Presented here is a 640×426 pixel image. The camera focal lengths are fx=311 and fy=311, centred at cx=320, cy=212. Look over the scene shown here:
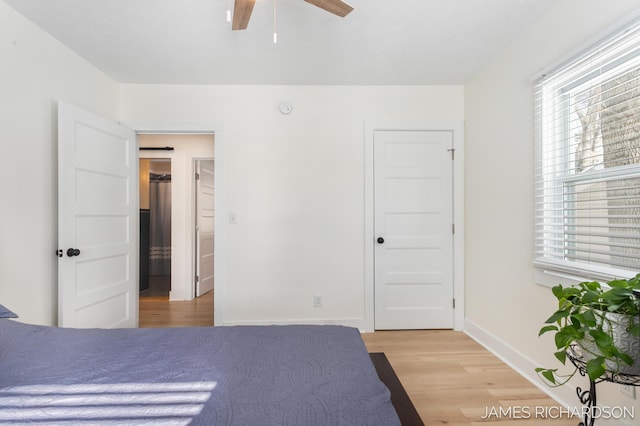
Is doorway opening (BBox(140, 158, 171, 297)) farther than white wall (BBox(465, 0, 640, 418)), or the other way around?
doorway opening (BBox(140, 158, 171, 297))

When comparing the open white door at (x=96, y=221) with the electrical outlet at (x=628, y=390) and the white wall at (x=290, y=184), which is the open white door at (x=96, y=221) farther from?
the electrical outlet at (x=628, y=390)

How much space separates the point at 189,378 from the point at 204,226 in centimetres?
366

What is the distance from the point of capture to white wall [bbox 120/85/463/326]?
305cm

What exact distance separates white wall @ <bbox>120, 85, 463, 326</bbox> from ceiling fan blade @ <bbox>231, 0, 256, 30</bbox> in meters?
1.41

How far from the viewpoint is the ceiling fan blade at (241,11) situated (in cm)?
148

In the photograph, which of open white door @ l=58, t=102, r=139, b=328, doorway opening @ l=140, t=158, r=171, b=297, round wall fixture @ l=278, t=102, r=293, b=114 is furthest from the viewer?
doorway opening @ l=140, t=158, r=171, b=297

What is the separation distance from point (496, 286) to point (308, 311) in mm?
1696

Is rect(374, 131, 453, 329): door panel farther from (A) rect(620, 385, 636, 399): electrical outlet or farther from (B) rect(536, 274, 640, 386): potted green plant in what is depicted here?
(B) rect(536, 274, 640, 386): potted green plant

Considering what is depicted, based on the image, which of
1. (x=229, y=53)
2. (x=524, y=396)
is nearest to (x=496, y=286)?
(x=524, y=396)

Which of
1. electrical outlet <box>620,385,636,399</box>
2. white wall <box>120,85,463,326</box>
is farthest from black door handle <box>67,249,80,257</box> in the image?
electrical outlet <box>620,385,636,399</box>

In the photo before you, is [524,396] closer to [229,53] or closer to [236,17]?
[236,17]

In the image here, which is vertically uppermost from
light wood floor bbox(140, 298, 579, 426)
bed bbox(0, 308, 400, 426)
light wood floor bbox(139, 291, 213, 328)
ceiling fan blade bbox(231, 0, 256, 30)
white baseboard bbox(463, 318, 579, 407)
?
ceiling fan blade bbox(231, 0, 256, 30)

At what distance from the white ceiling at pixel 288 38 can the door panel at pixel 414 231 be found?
2.14ft

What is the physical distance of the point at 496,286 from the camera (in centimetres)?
257
